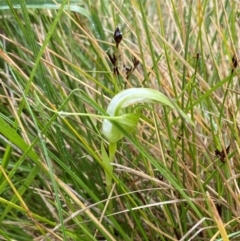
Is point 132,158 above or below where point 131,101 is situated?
below

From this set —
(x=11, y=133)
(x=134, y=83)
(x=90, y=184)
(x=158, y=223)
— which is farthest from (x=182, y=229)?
(x=134, y=83)

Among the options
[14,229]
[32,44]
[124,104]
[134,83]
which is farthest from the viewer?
[134,83]

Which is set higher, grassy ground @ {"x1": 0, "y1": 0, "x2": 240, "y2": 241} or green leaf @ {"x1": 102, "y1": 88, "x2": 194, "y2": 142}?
green leaf @ {"x1": 102, "y1": 88, "x2": 194, "y2": 142}

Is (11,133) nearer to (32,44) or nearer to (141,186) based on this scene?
(32,44)

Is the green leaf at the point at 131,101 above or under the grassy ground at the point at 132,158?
above

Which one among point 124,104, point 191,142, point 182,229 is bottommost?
point 182,229

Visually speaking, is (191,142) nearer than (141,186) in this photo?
Yes

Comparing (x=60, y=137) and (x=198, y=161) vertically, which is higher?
(x=60, y=137)

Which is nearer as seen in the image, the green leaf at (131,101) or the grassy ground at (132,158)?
the green leaf at (131,101)

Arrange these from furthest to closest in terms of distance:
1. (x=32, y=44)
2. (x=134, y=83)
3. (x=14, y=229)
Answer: (x=134, y=83) → (x=14, y=229) → (x=32, y=44)

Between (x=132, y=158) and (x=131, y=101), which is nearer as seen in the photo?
(x=131, y=101)

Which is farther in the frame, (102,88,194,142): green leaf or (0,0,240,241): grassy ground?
(0,0,240,241): grassy ground
